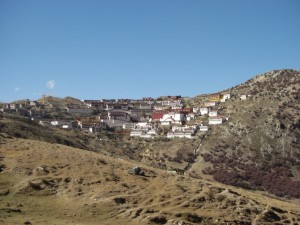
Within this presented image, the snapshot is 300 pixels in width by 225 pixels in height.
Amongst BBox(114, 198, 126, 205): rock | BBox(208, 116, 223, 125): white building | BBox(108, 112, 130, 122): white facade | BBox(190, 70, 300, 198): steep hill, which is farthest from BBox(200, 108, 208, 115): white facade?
BBox(114, 198, 126, 205): rock

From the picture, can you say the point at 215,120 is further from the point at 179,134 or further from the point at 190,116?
the point at 190,116

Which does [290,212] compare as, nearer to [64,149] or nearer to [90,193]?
[90,193]

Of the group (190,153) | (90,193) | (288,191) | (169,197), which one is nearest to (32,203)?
(90,193)

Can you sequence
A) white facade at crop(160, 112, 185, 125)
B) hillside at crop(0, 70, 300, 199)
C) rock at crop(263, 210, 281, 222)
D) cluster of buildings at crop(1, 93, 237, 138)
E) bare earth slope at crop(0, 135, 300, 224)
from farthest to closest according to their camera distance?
white facade at crop(160, 112, 185, 125)
cluster of buildings at crop(1, 93, 237, 138)
hillside at crop(0, 70, 300, 199)
rock at crop(263, 210, 281, 222)
bare earth slope at crop(0, 135, 300, 224)

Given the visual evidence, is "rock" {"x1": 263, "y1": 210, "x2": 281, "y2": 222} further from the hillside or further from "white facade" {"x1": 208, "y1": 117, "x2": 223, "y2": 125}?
"white facade" {"x1": 208, "y1": 117, "x2": 223, "y2": 125}

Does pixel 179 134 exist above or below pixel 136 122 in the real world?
below

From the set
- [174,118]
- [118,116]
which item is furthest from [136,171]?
[118,116]

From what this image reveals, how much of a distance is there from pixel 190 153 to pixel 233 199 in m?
94.8

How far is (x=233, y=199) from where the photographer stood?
162ft

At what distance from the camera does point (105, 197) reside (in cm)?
4531

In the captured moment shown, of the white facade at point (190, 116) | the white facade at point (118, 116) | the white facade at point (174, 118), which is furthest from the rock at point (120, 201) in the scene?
the white facade at point (118, 116)

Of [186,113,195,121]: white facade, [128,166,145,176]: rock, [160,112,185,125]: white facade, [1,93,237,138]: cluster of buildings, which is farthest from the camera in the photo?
[186,113,195,121]: white facade

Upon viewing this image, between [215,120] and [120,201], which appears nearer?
[120,201]

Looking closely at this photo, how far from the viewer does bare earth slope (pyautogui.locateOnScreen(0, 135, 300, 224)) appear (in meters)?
41.5
